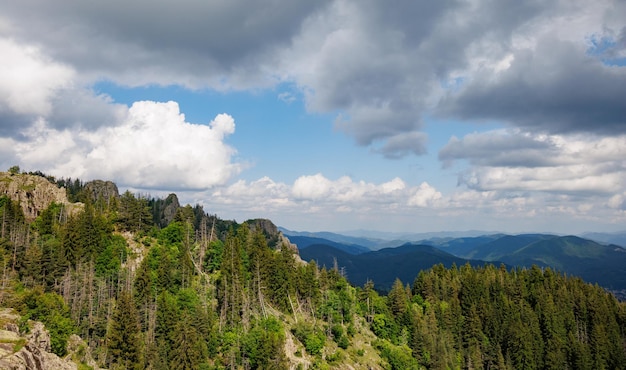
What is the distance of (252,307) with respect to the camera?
11669 cm

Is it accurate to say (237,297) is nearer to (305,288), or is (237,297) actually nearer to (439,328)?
(305,288)

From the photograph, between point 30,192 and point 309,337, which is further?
point 30,192

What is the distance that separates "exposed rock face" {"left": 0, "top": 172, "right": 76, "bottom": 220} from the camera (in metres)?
145

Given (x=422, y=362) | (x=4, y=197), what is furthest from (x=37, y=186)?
(x=422, y=362)

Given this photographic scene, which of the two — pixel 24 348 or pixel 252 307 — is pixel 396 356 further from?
pixel 24 348

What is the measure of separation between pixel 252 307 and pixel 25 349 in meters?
67.0

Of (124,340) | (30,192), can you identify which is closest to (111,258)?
(124,340)

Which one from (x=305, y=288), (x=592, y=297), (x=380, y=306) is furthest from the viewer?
(x=592, y=297)

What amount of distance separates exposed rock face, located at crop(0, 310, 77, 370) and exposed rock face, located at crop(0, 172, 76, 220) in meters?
90.9

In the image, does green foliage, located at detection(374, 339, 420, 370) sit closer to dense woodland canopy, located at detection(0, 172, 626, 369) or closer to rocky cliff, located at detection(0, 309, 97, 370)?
dense woodland canopy, located at detection(0, 172, 626, 369)

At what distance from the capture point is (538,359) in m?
153

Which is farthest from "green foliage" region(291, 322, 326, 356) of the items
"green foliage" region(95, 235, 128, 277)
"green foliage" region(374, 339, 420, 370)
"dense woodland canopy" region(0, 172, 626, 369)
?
"green foliage" region(95, 235, 128, 277)

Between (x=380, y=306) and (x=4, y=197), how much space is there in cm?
13494

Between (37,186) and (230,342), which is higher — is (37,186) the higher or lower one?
the higher one
